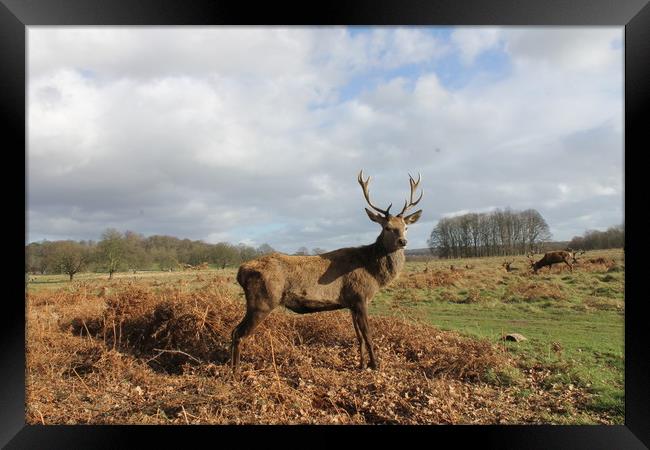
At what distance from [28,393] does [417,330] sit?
582 centimetres

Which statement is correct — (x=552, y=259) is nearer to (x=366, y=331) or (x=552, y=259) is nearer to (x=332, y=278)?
(x=366, y=331)

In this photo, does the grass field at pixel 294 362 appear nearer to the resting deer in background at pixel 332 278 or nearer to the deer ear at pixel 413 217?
the resting deer in background at pixel 332 278

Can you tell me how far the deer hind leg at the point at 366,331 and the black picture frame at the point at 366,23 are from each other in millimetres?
1064

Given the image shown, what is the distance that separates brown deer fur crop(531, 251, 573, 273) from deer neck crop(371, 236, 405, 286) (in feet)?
20.8

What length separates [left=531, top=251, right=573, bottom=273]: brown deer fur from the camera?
10.0m

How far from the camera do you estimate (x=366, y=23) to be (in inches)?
183

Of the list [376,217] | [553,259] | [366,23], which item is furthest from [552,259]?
[366,23]

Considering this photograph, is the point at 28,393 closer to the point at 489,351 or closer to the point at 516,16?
the point at 489,351

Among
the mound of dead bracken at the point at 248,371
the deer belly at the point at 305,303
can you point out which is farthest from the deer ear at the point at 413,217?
the mound of dead bracken at the point at 248,371

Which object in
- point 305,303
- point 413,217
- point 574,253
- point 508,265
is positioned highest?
point 413,217

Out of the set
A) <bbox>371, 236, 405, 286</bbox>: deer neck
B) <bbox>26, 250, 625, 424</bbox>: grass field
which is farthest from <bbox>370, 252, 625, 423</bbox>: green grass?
<bbox>371, 236, 405, 286</bbox>: deer neck

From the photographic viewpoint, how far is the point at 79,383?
5.47m

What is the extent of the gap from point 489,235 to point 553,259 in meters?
1.94

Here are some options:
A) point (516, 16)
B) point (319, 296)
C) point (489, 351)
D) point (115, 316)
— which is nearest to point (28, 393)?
point (115, 316)
